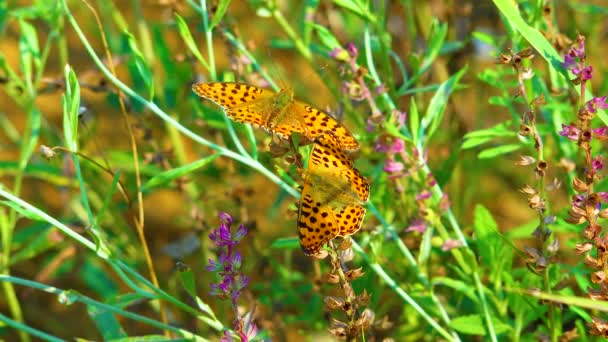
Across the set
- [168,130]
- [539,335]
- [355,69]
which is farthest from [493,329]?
[168,130]

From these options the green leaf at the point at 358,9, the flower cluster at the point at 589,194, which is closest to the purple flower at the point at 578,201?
the flower cluster at the point at 589,194

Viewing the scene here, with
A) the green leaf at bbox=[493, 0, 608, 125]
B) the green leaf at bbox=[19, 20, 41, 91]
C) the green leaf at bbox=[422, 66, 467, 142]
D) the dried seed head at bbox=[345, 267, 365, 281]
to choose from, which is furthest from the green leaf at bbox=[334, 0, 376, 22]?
the green leaf at bbox=[19, 20, 41, 91]

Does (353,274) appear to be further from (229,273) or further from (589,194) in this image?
(589,194)

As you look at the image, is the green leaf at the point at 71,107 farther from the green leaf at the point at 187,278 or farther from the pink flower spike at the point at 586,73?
the pink flower spike at the point at 586,73

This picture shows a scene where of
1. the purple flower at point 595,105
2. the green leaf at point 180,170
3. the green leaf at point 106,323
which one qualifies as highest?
the purple flower at point 595,105

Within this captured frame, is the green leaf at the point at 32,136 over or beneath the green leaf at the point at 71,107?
beneath

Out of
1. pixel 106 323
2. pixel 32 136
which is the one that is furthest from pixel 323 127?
pixel 32 136

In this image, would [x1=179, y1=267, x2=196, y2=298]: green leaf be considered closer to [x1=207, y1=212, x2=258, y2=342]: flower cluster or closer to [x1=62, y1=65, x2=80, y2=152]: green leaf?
[x1=207, y1=212, x2=258, y2=342]: flower cluster

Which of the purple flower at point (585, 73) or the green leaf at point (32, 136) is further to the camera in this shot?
the green leaf at point (32, 136)
